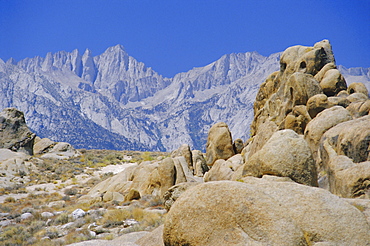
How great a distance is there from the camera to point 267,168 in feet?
43.2

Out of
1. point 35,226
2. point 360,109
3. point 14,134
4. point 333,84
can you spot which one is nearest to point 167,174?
point 35,226

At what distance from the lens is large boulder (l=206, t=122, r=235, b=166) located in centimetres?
3691

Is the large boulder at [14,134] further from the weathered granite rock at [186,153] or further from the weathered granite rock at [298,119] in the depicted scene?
the weathered granite rock at [298,119]

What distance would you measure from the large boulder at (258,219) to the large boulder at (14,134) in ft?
152

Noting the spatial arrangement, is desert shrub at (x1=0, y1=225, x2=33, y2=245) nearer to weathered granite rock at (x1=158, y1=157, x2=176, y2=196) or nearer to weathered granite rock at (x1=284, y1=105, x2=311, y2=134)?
weathered granite rock at (x1=158, y1=157, x2=176, y2=196)

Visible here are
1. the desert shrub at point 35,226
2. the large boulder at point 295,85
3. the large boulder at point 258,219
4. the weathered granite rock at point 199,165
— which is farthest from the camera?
the weathered granite rock at point 199,165

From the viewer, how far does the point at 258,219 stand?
266 inches

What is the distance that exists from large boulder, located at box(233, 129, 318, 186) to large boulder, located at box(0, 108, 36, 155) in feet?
141

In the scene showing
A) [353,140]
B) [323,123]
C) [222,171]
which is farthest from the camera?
[222,171]

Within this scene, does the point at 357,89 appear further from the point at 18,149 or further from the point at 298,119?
the point at 18,149

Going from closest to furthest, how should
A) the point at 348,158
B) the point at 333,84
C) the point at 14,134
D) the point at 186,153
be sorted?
the point at 348,158, the point at 333,84, the point at 186,153, the point at 14,134

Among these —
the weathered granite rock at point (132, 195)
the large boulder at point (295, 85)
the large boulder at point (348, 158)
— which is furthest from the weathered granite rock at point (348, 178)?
the weathered granite rock at point (132, 195)

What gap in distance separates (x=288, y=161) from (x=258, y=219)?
6449mm

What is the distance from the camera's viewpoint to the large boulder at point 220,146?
121 feet
